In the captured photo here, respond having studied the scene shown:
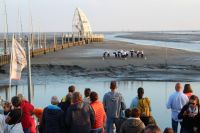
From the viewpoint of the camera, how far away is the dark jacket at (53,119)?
316 inches

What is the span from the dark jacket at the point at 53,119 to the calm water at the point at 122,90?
20.7ft

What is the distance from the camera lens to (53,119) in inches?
316

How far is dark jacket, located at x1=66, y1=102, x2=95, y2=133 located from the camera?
785 cm

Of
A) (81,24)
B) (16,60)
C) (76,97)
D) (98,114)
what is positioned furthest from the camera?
(81,24)

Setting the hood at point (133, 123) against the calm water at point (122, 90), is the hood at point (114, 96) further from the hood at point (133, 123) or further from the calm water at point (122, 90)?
the calm water at point (122, 90)

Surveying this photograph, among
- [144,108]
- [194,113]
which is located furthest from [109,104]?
[194,113]

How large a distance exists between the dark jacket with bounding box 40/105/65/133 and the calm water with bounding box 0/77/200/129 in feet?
20.7

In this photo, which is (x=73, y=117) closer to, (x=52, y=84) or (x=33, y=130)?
(x=33, y=130)

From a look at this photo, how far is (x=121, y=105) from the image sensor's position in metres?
10.1

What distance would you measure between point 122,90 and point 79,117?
557 inches

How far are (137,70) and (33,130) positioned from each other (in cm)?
2459

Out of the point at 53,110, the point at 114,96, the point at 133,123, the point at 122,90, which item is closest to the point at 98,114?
the point at 53,110

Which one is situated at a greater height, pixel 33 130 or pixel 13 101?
pixel 13 101

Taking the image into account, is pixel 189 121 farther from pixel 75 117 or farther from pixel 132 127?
pixel 75 117
